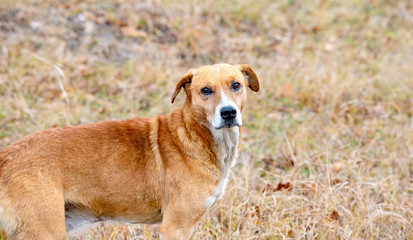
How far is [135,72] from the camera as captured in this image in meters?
7.37

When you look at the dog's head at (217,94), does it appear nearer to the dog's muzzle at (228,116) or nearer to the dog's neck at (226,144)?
the dog's muzzle at (228,116)

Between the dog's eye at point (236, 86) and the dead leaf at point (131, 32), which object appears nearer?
the dog's eye at point (236, 86)

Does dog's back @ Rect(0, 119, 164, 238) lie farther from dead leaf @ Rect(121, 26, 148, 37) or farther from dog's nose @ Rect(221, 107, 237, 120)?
dead leaf @ Rect(121, 26, 148, 37)

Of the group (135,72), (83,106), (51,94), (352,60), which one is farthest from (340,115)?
(51,94)

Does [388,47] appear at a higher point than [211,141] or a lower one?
higher

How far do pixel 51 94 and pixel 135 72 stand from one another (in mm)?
1506

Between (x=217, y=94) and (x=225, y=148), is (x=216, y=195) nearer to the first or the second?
(x=225, y=148)

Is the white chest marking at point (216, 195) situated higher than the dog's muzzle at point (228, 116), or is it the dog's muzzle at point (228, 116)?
the dog's muzzle at point (228, 116)

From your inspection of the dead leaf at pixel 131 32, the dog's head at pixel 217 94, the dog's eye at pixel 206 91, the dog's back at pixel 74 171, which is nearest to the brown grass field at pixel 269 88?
the dead leaf at pixel 131 32

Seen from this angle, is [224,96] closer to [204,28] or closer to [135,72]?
[135,72]

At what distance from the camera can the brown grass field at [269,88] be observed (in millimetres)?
4395

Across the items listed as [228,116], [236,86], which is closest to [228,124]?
[228,116]

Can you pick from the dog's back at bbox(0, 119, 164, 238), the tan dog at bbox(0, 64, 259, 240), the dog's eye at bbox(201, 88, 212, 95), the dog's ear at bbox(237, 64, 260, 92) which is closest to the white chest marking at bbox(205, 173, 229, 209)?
the tan dog at bbox(0, 64, 259, 240)

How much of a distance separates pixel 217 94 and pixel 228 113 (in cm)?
23
